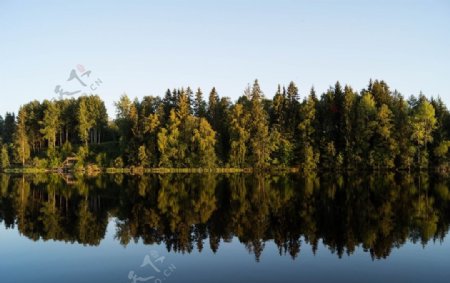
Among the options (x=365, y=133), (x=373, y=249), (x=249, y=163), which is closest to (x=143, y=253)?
(x=373, y=249)

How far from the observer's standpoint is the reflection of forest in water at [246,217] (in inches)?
902

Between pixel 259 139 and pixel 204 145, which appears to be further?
pixel 259 139

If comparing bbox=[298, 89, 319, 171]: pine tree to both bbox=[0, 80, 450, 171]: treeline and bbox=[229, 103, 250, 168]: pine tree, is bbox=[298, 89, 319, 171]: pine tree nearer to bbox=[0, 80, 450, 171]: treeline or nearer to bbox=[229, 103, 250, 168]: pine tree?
bbox=[0, 80, 450, 171]: treeline

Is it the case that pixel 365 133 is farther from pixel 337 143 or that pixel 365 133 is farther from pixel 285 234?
pixel 285 234

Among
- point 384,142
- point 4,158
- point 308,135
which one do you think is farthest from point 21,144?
point 384,142

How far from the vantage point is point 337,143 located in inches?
3489

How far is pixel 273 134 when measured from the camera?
86875 mm

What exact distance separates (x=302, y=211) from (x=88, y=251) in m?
16.2

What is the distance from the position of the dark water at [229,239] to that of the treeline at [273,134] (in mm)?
45026

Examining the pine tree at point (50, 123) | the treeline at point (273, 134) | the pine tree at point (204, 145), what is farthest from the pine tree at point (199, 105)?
the pine tree at point (50, 123)

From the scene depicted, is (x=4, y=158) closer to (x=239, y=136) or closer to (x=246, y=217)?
(x=239, y=136)

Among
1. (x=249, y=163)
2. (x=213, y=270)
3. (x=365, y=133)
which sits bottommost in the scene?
(x=213, y=270)

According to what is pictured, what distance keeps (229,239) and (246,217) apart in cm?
600

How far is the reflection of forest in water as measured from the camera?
75.2 feet
